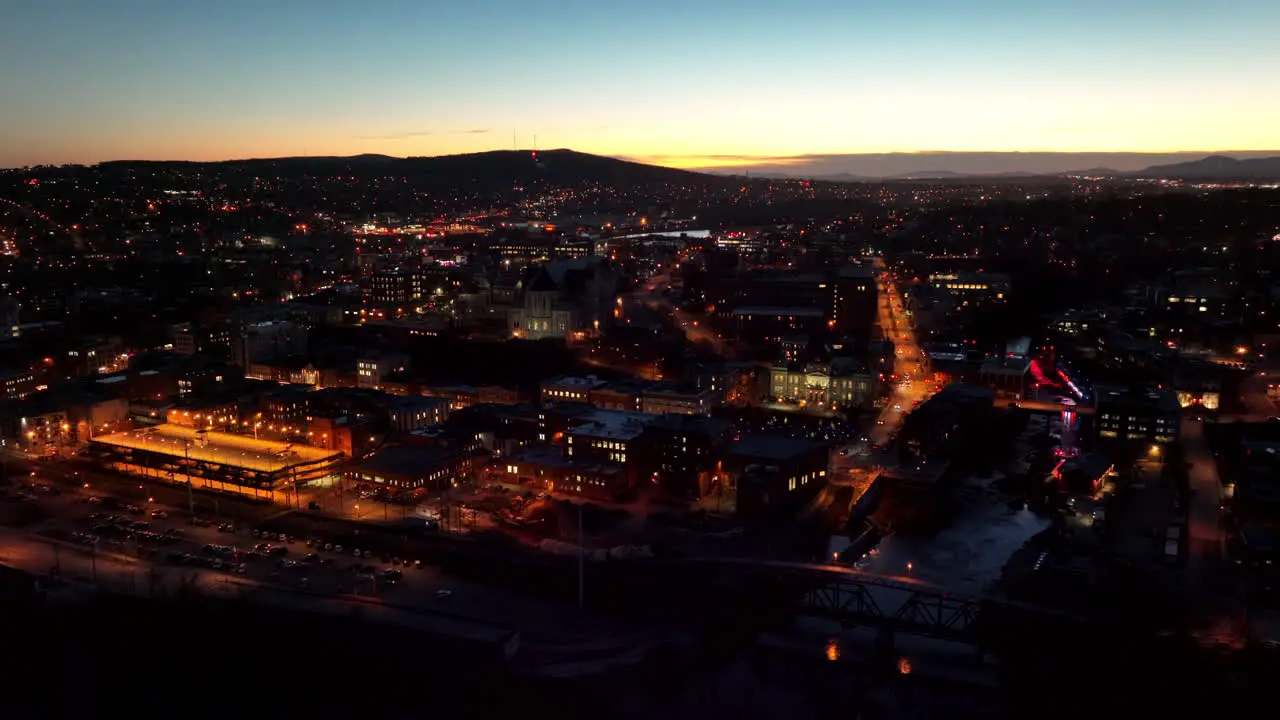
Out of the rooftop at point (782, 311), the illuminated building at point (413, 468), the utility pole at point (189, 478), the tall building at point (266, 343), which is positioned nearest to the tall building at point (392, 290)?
the tall building at point (266, 343)

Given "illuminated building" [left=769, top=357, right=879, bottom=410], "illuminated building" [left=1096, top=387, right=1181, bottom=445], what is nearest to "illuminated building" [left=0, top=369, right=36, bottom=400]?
"illuminated building" [left=769, top=357, right=879, bottom=410]

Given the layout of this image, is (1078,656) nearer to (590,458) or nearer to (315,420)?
(590,458)

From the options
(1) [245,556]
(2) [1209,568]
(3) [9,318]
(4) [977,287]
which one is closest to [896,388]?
(2) [1209,568]

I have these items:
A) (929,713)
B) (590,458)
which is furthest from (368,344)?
(929,713)

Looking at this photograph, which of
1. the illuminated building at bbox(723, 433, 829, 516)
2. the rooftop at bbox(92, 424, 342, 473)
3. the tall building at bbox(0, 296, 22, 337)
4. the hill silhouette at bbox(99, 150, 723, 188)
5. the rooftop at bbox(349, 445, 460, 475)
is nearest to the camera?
the illuminated building at bbox(723, 433, 829, 516)

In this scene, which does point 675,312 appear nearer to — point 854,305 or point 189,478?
point 854,305

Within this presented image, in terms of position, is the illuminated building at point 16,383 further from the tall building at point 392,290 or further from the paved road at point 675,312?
the paved road at point 675,312

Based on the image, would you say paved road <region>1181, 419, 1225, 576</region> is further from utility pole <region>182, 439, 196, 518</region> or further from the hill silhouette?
the hill silhouette
